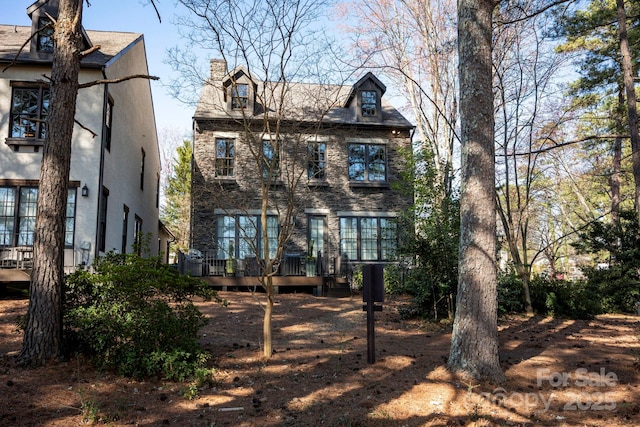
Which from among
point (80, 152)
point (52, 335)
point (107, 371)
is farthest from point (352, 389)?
point (80, 152)

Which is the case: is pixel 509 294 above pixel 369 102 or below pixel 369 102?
below

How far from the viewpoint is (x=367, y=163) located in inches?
738

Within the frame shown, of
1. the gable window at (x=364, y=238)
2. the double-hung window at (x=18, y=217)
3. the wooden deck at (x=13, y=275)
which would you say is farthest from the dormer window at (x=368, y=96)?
the wooden deck at (x=13, y=275)

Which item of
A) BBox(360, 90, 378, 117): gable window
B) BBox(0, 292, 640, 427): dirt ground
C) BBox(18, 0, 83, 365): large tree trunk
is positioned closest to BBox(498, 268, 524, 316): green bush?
BBox(0, 292, 640, 427): dirt ground

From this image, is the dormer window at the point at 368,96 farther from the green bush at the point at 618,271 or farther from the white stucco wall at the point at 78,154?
the white stucco wall at the point at 78,154

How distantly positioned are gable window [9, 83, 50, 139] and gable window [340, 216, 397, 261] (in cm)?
1027

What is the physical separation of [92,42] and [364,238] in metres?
11.3

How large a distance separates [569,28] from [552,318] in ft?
24.4

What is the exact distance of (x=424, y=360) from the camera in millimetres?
6582

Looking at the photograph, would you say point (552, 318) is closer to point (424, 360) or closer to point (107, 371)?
point (424, 360)

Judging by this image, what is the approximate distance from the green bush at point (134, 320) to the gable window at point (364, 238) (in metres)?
12.0

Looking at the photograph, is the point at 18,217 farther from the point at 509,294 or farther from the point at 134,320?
the point at 509,294

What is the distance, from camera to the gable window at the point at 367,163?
1866cm

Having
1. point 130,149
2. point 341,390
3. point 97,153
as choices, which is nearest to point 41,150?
point 97,153
